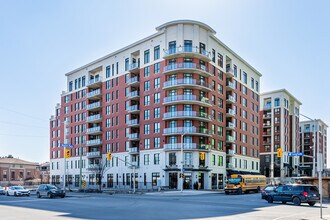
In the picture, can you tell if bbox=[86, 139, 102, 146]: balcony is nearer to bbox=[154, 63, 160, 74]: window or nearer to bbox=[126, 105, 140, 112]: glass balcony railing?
bbox=[126, 105, 140, 112]: glass balcony railing

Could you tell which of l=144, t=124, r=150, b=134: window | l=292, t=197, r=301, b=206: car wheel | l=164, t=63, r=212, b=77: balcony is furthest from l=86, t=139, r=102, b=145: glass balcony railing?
l=292, t=197, r=301, b=206: car wheel

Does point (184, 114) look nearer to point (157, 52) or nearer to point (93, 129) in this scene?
point (157, 52)

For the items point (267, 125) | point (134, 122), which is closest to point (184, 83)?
point (134, 122)

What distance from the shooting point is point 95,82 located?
80875 mm

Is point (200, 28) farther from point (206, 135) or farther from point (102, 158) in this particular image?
point (102, 158)

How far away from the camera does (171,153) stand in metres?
62.8

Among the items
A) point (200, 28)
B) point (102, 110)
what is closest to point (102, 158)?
point (102, 110)

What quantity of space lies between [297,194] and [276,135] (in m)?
79.1

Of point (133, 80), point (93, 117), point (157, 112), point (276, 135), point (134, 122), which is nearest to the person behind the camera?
point (157, 112)

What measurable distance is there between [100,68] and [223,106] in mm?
29543

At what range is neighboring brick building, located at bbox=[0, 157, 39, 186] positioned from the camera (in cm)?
10881

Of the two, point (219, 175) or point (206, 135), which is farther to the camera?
point (219, 175)

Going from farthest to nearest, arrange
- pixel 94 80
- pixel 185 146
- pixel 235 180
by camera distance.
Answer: pixel 94 80 < pixel 185 146 < pixel 235 180

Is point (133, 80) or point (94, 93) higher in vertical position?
point (133, 80)
